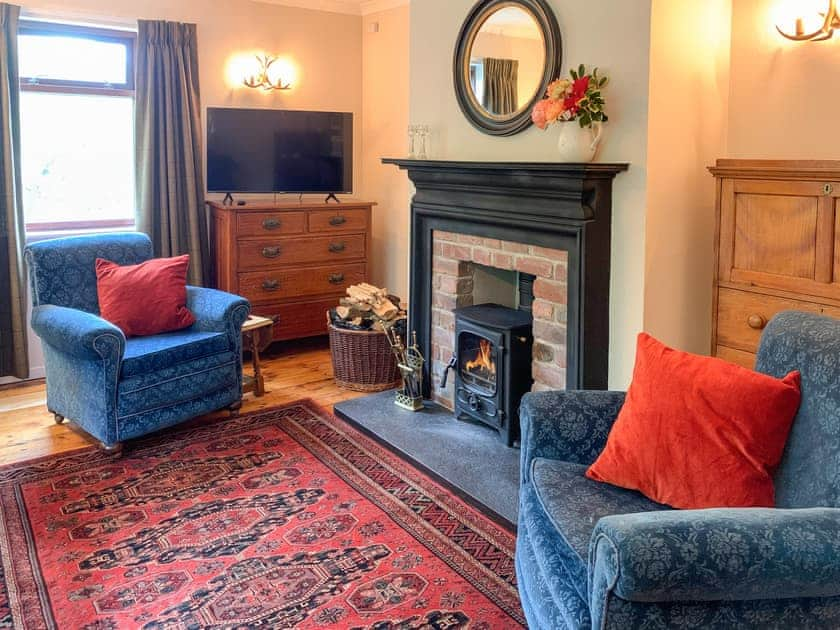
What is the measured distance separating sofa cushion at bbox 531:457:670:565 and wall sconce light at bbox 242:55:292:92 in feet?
12.8

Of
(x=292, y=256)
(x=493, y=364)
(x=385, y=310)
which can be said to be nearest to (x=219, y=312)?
(x=385, y=310)

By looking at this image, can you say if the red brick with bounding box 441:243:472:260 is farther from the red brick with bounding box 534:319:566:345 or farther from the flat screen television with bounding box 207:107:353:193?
the flat screen television with bounding box 207:107:353:193

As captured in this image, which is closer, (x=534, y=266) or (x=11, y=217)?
(x=534, y=266)

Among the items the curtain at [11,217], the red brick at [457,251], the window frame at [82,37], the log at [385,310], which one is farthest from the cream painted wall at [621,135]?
the curtain at [11,217]

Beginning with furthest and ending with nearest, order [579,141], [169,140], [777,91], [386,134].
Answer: [386,134] → [169,140] → [579,141] → [777,91]

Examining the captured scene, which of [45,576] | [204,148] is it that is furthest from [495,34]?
[45,576]

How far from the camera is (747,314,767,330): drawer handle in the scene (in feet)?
→ 8.96

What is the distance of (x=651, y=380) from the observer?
2.11 m

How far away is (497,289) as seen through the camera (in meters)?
4.02

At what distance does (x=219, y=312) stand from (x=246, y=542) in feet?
4.70

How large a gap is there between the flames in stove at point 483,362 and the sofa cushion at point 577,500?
4.60 feet

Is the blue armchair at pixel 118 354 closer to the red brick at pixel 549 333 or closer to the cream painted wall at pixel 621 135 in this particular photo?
the red brick at pixel 549 333

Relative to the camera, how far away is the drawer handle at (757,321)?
2.73 metres

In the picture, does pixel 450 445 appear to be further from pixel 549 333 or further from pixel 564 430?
pixel 564 430
